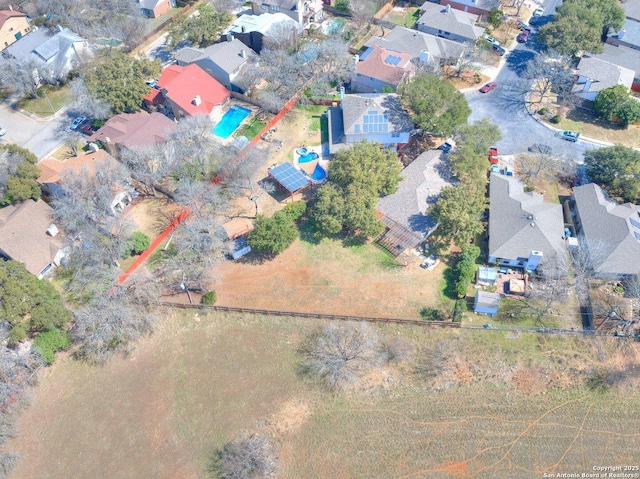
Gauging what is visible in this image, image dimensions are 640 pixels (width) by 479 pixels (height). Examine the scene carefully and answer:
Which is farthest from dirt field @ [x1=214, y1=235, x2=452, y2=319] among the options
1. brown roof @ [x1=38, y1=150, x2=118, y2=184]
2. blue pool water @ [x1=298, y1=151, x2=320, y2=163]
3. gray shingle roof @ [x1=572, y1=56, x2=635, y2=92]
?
gray shingle roof @ [x1=572, y1=56, x2=635, y2=92]

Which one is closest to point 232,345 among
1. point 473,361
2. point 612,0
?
point 473,361

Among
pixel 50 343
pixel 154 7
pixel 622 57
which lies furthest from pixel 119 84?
pixel 622 57

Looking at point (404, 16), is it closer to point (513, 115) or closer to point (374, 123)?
point (513, 115)

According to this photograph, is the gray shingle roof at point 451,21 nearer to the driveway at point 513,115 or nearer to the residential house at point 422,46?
the residential house at point 422,46

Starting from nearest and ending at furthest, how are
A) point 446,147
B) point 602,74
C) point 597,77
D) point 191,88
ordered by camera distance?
point 446,147
point 191,88
point 597,77
point 602,74

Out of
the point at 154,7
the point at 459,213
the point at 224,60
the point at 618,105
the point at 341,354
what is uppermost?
the point at 154,7

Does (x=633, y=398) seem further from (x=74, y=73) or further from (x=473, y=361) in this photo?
(x=74, y=73)

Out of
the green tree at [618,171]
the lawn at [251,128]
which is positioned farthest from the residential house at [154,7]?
the green tree at [618,171]
